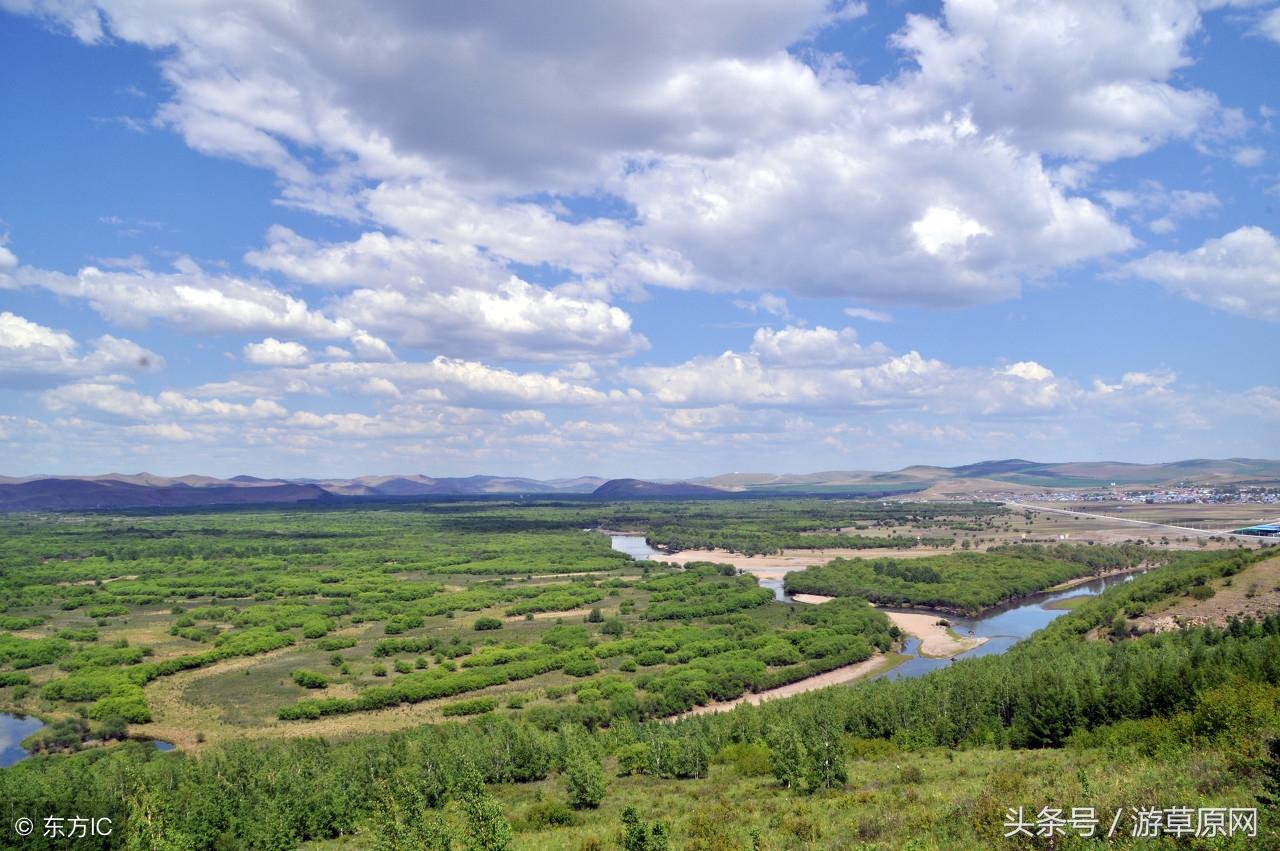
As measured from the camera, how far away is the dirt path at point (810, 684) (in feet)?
257

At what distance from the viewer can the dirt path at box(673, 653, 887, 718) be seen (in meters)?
78.3

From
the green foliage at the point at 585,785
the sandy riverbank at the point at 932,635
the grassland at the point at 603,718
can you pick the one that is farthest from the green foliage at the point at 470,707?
the sandy riverbank at the point at 932,635

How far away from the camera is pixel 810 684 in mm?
85312

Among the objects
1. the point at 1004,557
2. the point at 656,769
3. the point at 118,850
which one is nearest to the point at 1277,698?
the point at 656,769

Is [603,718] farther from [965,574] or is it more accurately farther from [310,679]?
[965,574]

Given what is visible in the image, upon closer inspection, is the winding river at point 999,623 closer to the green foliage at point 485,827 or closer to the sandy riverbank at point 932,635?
the sandy riverbank at point 932,635

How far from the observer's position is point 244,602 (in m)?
137

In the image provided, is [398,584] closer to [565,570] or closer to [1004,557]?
[565,570]

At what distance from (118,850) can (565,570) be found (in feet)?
467

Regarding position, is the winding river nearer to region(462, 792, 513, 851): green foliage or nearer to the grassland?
the grassland

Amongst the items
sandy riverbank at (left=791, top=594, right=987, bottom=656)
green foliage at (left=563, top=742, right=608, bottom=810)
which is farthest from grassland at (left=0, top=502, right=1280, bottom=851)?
sandy riverbank at (left=791, top=594, right=987, bottom=656)

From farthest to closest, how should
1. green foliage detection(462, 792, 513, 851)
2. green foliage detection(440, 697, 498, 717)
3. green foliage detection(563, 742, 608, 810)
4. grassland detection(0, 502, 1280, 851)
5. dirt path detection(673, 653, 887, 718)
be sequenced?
dirt path detection(673, 653, 887, 718) < green foliage detection(440, 697, 498, 717) < green foliage detection(563, 742, 608, 810) < grassland detection(0, 502, 1280, 851) < green foliage detection(462, 792, 513, 851)

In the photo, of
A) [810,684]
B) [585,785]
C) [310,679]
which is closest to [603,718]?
[810,684]

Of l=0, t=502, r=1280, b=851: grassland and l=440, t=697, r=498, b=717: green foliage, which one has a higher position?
l=0, t=502, r=1280, b=851: grassland
